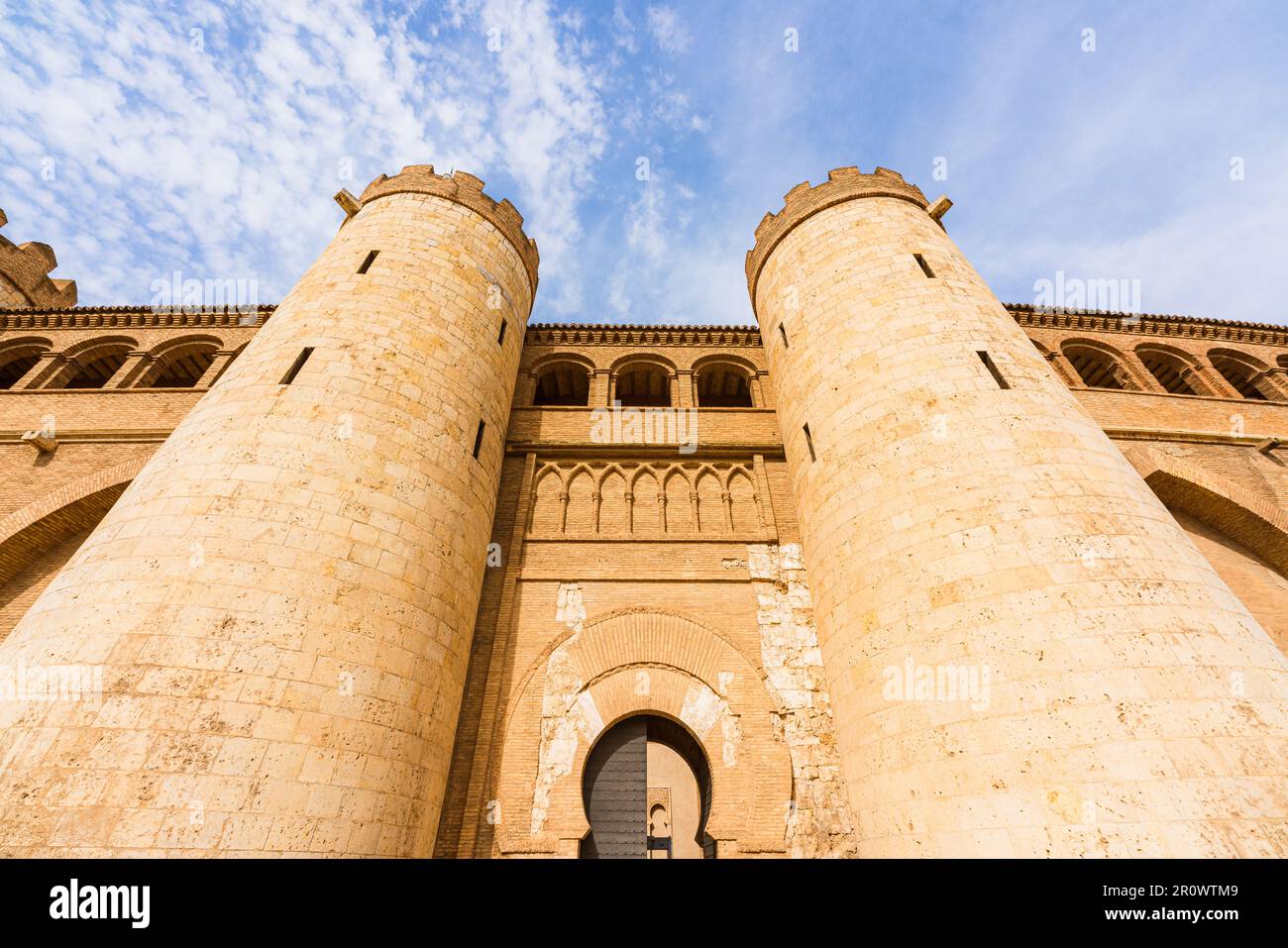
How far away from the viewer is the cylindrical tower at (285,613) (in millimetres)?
4176

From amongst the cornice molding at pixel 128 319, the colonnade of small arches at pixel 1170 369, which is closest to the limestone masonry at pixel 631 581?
the colonnade of small arches at pixel 1170 369

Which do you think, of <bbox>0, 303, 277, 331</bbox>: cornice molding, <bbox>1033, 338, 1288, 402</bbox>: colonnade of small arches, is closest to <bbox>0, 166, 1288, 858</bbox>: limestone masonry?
<bbox>1033, 338, 1288, 402</bbox>: colonnade of small arches

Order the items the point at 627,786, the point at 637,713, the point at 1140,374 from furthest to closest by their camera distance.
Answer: the point at 1140,374 < the point at 637,713 < the point at 627,786

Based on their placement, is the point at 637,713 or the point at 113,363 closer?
the point at 637,713

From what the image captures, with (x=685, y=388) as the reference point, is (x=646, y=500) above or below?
below

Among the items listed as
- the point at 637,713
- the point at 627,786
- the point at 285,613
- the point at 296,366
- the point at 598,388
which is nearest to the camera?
the point at 285,613

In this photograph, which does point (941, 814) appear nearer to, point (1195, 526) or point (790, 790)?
point (790, 790)

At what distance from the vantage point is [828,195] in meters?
9.98

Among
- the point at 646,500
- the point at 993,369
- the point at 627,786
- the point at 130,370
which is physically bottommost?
the point at 627,786

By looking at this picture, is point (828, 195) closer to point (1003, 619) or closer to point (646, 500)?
point (646, 500)

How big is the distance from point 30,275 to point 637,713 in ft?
68.3

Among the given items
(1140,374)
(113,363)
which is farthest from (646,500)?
(113,363)

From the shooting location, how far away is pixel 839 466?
7.19 m

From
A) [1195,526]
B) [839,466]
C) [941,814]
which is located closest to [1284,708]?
[941,814]
